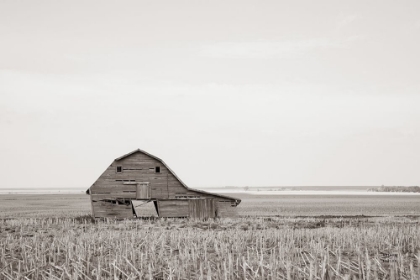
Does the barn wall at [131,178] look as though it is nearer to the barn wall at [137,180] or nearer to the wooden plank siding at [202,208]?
the barn wall at [137,180]

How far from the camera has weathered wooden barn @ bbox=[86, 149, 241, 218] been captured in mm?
37375

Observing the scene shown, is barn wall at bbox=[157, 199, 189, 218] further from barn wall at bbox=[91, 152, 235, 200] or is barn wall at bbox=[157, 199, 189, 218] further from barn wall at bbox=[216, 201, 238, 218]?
barn wall at bbox=[216, 201, 238, 218]

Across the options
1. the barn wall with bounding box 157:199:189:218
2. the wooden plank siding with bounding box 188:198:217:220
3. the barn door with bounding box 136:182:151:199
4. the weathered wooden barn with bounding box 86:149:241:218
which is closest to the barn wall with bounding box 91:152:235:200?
the weathered wooden barn with bounding box 86:149:241:218

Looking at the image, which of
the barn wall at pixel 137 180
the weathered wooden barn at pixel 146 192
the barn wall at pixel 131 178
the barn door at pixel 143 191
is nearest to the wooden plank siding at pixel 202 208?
the weathered wooden barn at pixel 146 192

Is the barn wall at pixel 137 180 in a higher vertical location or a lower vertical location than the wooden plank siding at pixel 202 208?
higher

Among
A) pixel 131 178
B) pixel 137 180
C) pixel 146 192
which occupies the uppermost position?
pixel 131 178

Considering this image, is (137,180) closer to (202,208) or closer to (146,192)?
(146,192)

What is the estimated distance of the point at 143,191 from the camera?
122ft

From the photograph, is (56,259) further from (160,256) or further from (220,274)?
(220,274)

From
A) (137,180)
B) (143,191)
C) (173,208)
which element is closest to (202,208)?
(173,208)

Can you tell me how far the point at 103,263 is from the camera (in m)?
14.8

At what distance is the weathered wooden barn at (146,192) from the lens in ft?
123

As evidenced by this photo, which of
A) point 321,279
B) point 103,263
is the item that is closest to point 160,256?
point 103,263

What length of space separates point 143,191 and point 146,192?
266 mm
